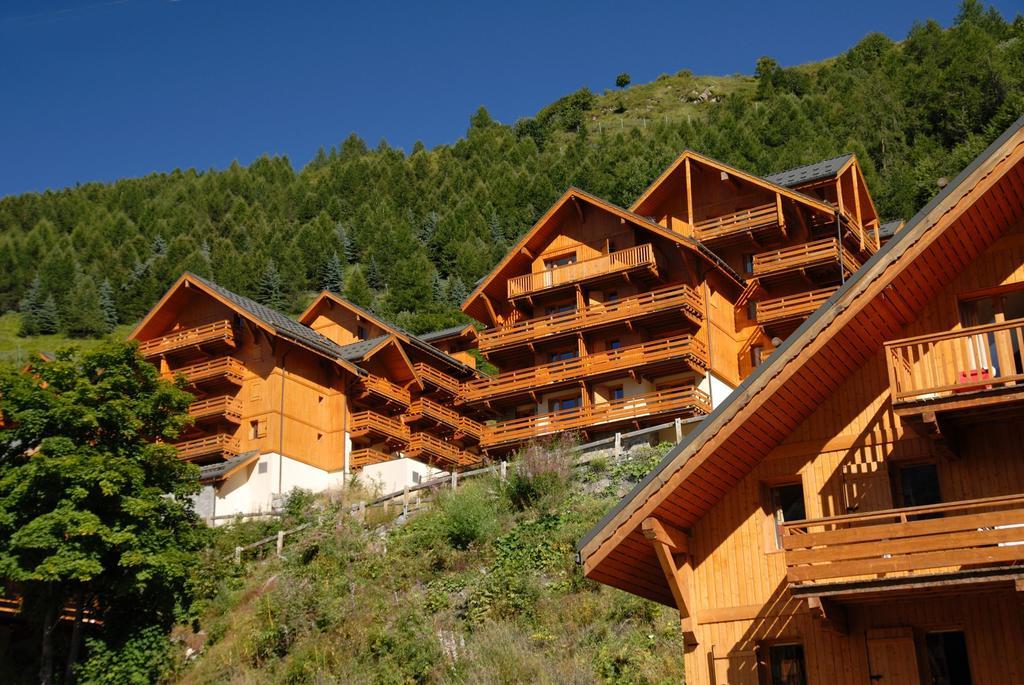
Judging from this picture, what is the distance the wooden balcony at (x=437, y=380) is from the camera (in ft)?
194

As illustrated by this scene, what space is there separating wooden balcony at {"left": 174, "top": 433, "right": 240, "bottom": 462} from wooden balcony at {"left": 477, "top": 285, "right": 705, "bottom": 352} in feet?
36.6

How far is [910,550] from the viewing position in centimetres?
1548

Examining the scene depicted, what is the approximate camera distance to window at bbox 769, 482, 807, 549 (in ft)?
58.9

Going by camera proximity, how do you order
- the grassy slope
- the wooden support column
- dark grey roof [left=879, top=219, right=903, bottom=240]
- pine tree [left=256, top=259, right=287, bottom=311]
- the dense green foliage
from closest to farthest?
the wooden support column
the grassy slope
the dense green foliage
dark grey roof [left=879, top=219, right=903, bottom=240]
pine tree [left=256, top=259, right=287, bottom=311]

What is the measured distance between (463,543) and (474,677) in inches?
357

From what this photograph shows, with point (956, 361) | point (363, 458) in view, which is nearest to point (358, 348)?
point (363, 458)

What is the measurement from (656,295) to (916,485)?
2959 centimetres

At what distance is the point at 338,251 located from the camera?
12606 cm

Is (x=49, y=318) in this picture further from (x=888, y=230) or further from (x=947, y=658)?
(x=947, y=658)

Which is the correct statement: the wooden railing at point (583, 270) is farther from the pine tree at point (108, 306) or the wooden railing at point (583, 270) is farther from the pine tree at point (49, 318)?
the pine tree at point (49, 318)

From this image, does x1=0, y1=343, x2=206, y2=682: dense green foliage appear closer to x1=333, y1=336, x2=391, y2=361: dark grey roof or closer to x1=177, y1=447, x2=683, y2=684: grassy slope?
x1=177, y1=447, x2=683, y2=684: grassy slope

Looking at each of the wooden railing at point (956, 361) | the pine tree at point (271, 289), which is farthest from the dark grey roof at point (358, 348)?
the pine tree at point (271, 289)

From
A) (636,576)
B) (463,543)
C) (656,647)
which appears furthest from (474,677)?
(463,543)

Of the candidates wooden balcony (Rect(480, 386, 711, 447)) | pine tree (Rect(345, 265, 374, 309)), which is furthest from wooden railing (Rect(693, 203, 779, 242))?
pine tree (Rect(345, 265, 374, 309))
